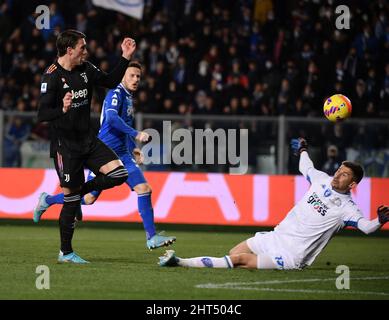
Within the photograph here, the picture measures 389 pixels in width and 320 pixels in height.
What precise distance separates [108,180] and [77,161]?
1.37 feet

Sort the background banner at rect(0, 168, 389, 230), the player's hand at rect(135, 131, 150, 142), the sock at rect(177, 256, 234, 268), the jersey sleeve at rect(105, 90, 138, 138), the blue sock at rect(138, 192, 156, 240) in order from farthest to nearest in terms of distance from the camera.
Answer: the background banner at rect(0, 168, 389, 230) → the jersey sleeve at rect(105, 90, 138, 138) → the blue sock at rect(138, 192, 156, 240) → the player's hand at rect(135, 131, 150, 142) → the sock at rect(177, 256, 234, 268)

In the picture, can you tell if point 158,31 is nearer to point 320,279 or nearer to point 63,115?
point 63,115

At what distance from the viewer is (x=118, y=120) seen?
11766 mm

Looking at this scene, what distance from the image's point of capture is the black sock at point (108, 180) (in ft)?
34.4

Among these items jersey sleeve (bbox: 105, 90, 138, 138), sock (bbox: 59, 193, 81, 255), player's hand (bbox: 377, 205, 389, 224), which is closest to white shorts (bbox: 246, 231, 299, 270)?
player's hand (bbox: 377, 205, 389, 224)

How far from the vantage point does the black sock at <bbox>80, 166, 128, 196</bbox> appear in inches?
413

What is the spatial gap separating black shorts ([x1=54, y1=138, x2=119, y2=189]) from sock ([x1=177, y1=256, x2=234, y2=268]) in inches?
56.3

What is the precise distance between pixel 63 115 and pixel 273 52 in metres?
11.1

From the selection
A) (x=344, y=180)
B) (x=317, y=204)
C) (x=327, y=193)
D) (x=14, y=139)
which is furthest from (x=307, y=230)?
(x=14, y=139)

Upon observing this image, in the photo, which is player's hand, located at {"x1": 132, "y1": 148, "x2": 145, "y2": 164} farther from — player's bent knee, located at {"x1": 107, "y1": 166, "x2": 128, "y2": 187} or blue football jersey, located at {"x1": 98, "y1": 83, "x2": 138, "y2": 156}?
player's bent knee, located at {"x1": 107, "y1": 166, "x2": 128, "y2": 187}

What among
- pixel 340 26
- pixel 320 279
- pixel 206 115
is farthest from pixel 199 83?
pixel 320 279

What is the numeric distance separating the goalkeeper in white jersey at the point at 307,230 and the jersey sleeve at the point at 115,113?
229 centimetres

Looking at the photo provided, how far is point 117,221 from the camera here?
16.8m

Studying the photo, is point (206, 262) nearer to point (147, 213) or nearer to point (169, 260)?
point (169, 260)
